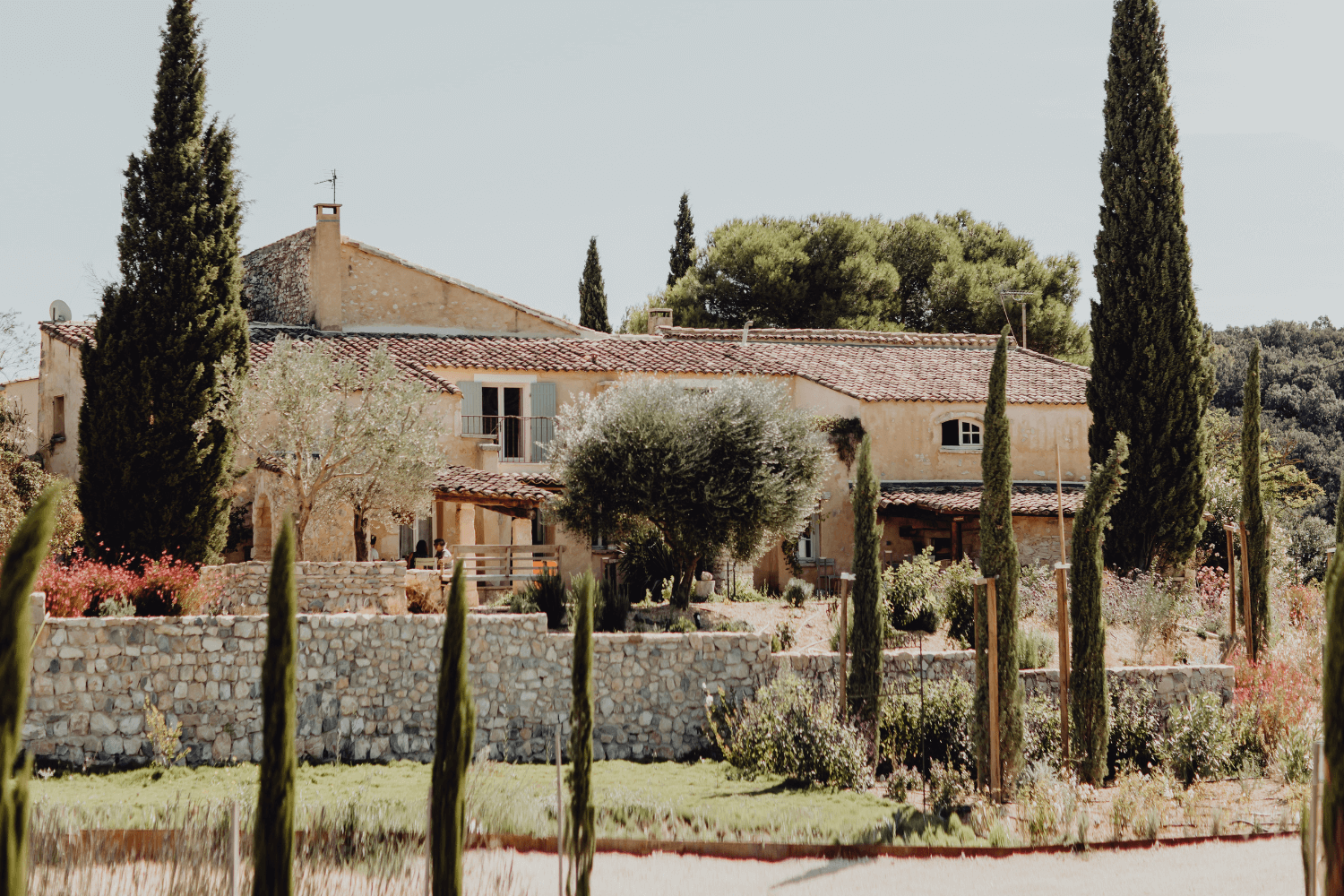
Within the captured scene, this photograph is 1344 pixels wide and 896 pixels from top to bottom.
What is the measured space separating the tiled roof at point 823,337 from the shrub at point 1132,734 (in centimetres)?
1997

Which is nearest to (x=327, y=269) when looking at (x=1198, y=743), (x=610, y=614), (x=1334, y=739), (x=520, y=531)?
(x=520, y=531)

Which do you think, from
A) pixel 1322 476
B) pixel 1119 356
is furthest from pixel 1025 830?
pixel 1322 476

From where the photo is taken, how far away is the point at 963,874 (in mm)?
10680

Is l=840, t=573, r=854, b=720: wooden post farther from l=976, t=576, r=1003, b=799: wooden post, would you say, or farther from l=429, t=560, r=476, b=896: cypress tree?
l=429, t=560, r=476, b=896: cypress tree

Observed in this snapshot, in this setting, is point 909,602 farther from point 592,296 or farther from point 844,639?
point 592,296

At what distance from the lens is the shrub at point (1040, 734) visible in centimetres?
1402

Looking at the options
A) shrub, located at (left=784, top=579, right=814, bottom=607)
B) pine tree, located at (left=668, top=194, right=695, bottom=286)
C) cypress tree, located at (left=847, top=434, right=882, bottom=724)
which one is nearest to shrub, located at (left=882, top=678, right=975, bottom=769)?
cypress tree, located at (left=847, top=434, right=882, bottom=724)

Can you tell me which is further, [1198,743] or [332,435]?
[332,435]

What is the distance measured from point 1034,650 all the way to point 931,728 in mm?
2736

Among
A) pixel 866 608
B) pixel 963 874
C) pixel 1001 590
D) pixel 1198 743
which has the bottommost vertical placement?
pixel 963 874

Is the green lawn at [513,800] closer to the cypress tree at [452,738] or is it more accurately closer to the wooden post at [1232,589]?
the cypress tree at [452,738]

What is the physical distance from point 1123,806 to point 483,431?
58.7 feet

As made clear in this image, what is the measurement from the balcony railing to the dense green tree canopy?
17.2 meters

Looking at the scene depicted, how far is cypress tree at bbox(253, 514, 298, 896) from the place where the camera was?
558cm
